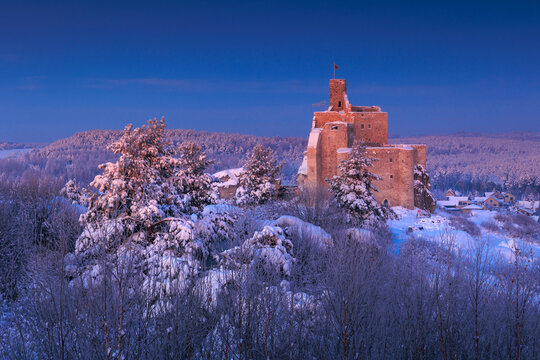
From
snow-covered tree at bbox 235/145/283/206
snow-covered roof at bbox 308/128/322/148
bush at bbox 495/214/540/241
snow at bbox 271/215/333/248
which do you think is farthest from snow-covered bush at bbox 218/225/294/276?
bush at bbox 495/214/540/241

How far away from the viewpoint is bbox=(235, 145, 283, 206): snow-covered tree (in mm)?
27844

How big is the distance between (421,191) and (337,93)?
44.7 ft

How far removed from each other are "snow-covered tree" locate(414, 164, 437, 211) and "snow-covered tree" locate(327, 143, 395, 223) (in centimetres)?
1475

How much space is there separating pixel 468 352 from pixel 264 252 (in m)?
5.04

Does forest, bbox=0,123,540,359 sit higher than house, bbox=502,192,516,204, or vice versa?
forest, bbox=0,123,540,359

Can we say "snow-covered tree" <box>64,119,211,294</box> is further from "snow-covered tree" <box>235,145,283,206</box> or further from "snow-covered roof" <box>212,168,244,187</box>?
"snow-covered roof" <box>212,168,244,187</box>

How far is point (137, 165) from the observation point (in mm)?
11172

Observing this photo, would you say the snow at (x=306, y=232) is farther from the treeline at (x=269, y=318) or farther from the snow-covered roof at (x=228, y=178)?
the snow-covered roof at (x=228, y=178)

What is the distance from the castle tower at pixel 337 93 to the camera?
135 ft

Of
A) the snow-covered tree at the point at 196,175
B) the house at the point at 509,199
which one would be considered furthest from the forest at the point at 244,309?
the house at the point at 509,199

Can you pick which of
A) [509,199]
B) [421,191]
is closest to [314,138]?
[421,191]

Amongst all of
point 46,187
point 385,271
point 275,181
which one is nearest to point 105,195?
point 385,271

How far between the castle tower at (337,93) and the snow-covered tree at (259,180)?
45.8 feet

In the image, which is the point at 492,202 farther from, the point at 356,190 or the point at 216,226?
the point at 216,226
